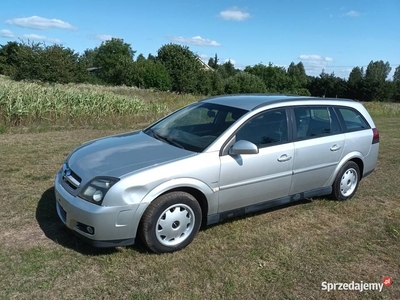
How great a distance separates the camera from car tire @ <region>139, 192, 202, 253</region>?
10.6 feet

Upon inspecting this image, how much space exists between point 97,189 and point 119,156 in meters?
0.51

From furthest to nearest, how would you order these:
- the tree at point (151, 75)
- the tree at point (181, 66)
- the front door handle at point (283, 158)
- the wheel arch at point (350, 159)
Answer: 1. the tree at point (181, 66)
2. the tree at point (151, 75)
3. the wheel arch at point (350, 159)
4. the front door handle at point (283, 158)

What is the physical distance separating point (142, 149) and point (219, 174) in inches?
35.2

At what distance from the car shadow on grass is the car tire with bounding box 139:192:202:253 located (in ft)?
0.75

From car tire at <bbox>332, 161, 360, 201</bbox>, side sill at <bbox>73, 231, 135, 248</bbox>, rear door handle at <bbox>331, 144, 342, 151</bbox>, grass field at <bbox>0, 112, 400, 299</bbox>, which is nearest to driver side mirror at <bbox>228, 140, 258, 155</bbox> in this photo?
grass field at <bbox>0, 112, 400, 299</bbox>

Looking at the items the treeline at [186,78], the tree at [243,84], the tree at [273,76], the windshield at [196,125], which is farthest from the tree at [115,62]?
the windshield at [196,125]

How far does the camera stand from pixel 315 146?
443cm

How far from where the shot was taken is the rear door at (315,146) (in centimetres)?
430

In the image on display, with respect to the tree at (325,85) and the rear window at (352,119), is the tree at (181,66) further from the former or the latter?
the rear window at (352,119)

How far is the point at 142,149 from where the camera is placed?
12.0 feet

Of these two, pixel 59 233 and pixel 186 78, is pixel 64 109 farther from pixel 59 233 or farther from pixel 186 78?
pixel 186 78

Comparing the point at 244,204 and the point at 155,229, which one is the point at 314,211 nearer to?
the point at 244,204

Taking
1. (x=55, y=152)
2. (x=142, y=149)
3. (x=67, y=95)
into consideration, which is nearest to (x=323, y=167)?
(x=142, y=149)

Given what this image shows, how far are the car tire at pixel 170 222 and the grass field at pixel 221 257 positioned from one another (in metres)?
0.12
